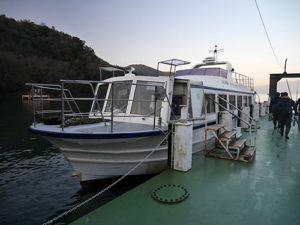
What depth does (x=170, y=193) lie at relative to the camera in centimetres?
401

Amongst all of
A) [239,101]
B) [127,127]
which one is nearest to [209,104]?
[127,127]

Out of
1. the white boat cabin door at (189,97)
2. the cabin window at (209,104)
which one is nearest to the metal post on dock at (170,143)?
the white boat cabin door at (189,97)

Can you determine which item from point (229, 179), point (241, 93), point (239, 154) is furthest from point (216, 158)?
point (241, 93)

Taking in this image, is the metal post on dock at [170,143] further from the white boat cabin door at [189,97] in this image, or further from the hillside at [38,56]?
the hillside at [38,56]

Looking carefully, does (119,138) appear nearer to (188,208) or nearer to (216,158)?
(188,208)

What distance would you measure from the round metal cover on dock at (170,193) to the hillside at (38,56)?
6710 cm

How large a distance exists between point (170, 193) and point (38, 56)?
102559 millimetres

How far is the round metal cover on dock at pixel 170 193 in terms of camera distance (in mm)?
3736

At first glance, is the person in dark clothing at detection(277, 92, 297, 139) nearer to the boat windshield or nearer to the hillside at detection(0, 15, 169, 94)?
the boat windshield

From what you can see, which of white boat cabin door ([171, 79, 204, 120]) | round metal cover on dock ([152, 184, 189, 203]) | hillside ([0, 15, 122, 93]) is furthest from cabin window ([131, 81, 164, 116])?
hillside ([0, 15, 122, 93])

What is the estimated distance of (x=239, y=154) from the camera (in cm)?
620

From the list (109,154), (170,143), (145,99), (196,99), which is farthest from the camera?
(196,99)

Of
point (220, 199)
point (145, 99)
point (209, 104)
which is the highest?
point (145, 99)

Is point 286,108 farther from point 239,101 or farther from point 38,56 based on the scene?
point 38,56
